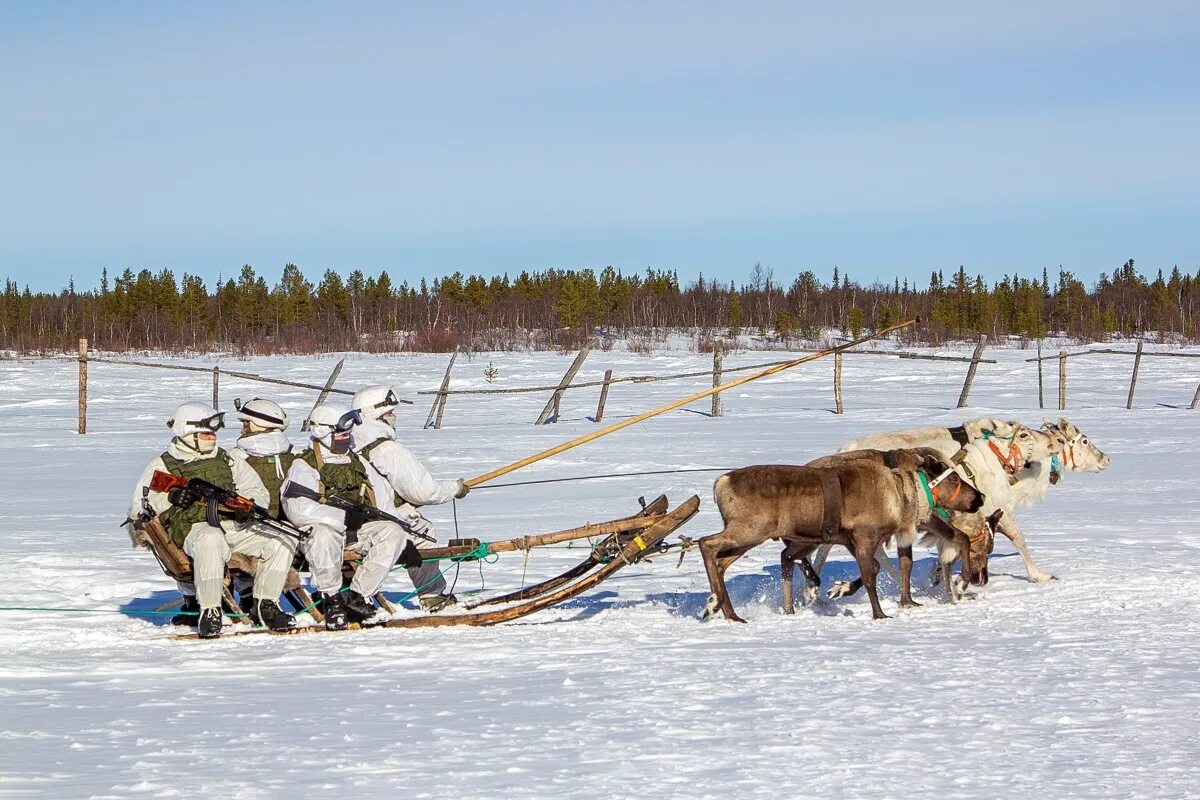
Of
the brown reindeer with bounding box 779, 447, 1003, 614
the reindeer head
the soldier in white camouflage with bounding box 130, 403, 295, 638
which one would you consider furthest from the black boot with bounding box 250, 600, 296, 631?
the reindeer head

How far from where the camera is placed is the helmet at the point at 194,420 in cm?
786

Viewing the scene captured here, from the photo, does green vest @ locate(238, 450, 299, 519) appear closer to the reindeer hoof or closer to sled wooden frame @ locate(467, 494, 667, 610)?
sled wooden frame @ locate(467, 494, 667, 610)

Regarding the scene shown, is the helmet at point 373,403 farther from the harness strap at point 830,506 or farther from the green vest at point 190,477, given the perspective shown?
the harness strap at point 830,506

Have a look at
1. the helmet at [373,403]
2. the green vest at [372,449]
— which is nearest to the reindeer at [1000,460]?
the green vest at [372,449]

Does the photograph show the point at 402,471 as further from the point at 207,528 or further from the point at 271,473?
the point at 207,528

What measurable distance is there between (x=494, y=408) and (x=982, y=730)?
94.9 ft

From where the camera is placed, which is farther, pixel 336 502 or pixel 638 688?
pixel 336 502

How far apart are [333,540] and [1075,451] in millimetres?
5649

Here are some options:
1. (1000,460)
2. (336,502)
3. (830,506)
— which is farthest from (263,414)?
(1000,460)

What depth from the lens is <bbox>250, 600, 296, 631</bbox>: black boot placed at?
25.5 feet

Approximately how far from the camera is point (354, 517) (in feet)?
26.2

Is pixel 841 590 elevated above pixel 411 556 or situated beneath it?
Answer: situated beneath

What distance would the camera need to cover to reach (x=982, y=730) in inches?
201

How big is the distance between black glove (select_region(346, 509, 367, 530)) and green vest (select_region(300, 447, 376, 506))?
8cm
